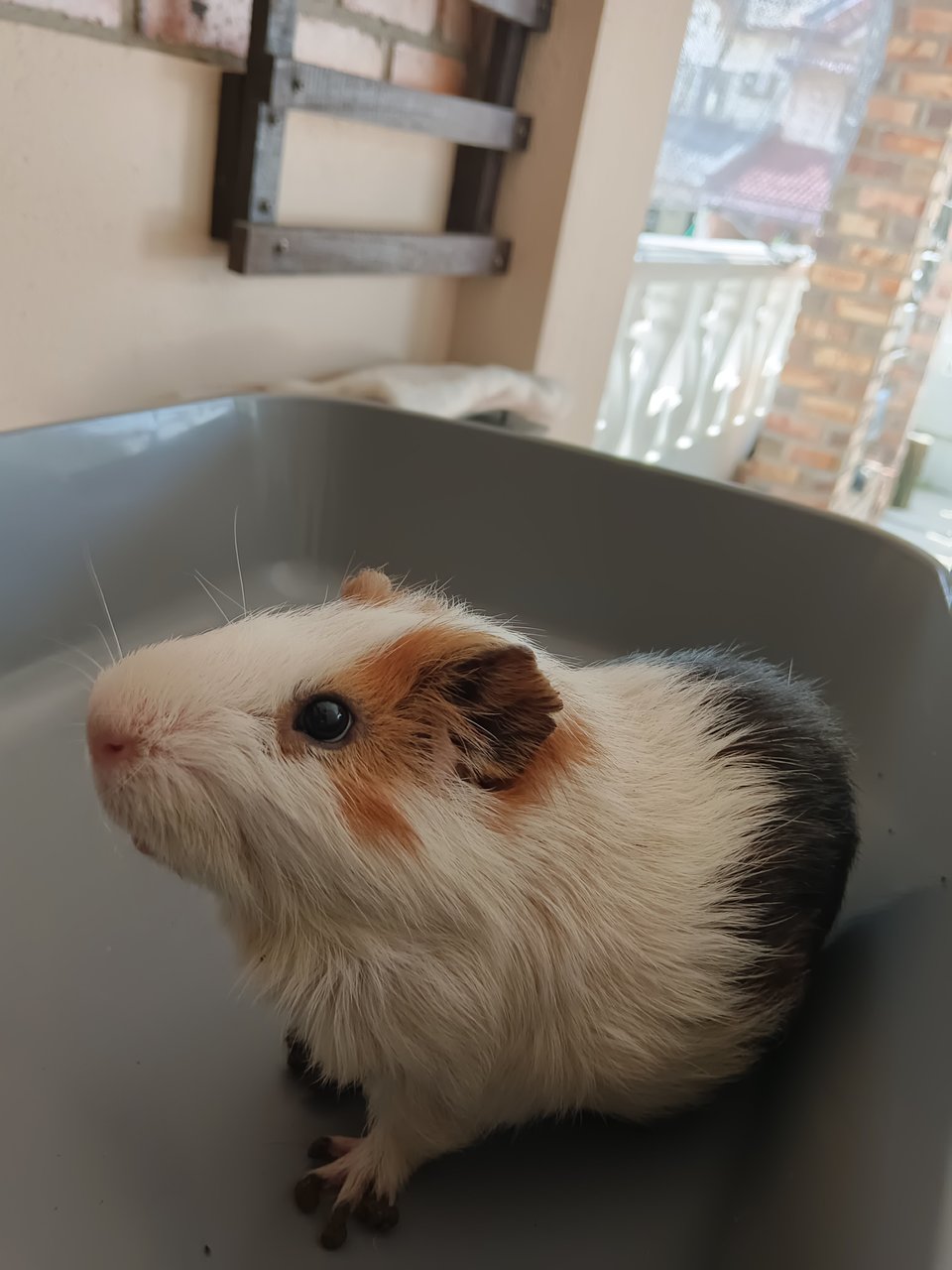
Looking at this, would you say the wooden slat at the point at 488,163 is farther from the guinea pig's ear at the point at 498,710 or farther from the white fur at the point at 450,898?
the guinea pig's ear at the point at 498,710

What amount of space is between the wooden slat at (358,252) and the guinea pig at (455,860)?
2.48 feet

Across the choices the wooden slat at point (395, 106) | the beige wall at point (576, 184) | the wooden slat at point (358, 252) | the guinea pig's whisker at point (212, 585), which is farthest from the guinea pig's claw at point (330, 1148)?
the beige wall at point (576, 184)

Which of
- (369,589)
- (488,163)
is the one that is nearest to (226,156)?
(488,163)

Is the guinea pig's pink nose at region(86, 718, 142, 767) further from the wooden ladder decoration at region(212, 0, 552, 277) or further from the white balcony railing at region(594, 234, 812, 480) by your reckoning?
the white balcony railing at region(594, 234, 812, 480)

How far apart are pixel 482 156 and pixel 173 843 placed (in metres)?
1.52

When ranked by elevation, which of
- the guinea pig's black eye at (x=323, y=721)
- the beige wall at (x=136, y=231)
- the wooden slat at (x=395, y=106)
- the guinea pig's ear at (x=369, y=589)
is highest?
the wooden slat at (x=395, y=106)

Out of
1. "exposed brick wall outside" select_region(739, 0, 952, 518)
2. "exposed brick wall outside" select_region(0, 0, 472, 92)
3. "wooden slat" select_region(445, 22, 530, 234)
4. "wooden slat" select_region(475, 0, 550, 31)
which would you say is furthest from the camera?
"exposed brick wall outside" select_region(739, 0, 952, 518)

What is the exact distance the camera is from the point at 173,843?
59cm

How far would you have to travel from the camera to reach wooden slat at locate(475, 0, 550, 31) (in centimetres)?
154

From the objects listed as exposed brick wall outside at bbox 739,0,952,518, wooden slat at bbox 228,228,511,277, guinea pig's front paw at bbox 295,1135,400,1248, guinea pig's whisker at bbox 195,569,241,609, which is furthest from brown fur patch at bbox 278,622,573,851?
exposed brick wall outside at bbox 739,0,952,518

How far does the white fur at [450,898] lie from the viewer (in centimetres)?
59

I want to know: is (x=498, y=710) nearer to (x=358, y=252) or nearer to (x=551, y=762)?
(x=551, y=762)

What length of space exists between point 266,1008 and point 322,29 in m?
1.27

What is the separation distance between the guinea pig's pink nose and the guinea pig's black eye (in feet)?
0.31
